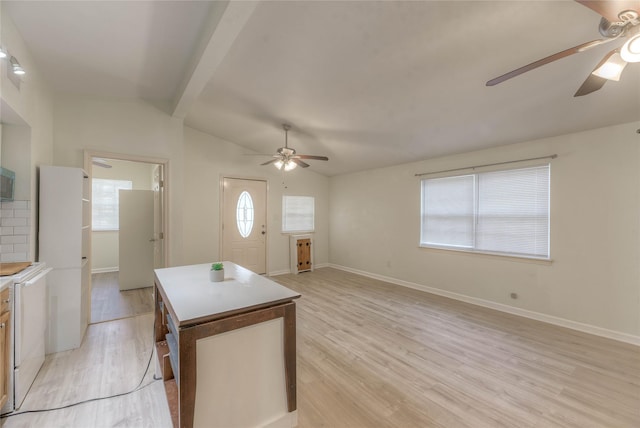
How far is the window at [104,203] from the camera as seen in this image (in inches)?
234

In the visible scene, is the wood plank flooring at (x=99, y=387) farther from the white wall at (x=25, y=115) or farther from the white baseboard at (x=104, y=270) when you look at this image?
the white baseboard at (x=104, y=270)

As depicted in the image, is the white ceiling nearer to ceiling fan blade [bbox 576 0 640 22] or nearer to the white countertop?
ceiling fan blade [bbox 576 0 640 22]

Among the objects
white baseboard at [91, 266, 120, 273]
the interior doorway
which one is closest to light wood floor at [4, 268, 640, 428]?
the interior doorway

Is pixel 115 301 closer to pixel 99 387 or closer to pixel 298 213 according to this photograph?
pixel 99 387

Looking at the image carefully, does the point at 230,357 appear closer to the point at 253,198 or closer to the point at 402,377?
the point at 402,377

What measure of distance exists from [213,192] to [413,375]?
442 cm

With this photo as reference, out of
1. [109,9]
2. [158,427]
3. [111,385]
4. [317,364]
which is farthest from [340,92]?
[111,385]

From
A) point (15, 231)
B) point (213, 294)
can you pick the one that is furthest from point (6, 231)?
point (213, 294)

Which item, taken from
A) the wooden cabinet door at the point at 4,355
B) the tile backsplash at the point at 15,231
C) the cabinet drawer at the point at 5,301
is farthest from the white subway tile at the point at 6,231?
the wooden cabinet door at the point at 4,355

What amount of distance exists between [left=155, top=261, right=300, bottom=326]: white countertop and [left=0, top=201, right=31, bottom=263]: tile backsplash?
1.39 meters

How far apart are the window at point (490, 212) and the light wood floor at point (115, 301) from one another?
4.68 meters

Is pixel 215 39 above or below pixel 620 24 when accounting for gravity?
above

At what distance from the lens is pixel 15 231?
94.3 inches

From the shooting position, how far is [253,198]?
5637 millimetres
